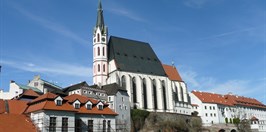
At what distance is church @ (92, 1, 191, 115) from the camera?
86938mm

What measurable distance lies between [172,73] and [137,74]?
1860cm

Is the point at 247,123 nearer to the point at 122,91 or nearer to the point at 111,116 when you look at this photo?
the point at 122,91

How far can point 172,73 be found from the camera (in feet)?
345

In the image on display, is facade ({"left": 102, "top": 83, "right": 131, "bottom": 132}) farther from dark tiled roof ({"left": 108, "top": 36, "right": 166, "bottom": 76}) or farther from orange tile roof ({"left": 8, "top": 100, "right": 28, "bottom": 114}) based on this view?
orange tile roof ({"left": 8, "top": 100, "right": 28, "bottom": 114})

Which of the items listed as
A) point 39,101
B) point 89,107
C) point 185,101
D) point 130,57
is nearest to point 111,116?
point 89,107

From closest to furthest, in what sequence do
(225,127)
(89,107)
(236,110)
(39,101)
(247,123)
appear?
(39,101), (89,107), (225,127), (247,123), (236,110)

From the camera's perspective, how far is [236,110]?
113m

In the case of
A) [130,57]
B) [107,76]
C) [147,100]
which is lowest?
[147,100]

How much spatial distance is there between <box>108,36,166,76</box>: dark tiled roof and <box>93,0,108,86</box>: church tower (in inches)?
108

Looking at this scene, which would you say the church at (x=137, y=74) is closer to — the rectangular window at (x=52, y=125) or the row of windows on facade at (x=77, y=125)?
the row of windows on facade at (x=77, y=125)

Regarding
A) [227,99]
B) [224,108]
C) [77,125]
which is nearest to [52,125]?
[77,125]

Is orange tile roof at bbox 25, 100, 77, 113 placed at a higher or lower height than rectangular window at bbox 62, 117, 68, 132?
higher

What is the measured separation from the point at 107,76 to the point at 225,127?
3791 cm

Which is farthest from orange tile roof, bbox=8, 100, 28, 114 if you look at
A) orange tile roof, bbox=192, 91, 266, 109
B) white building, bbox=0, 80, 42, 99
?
orange tile roof, bbox=192, 91, 266, 109
